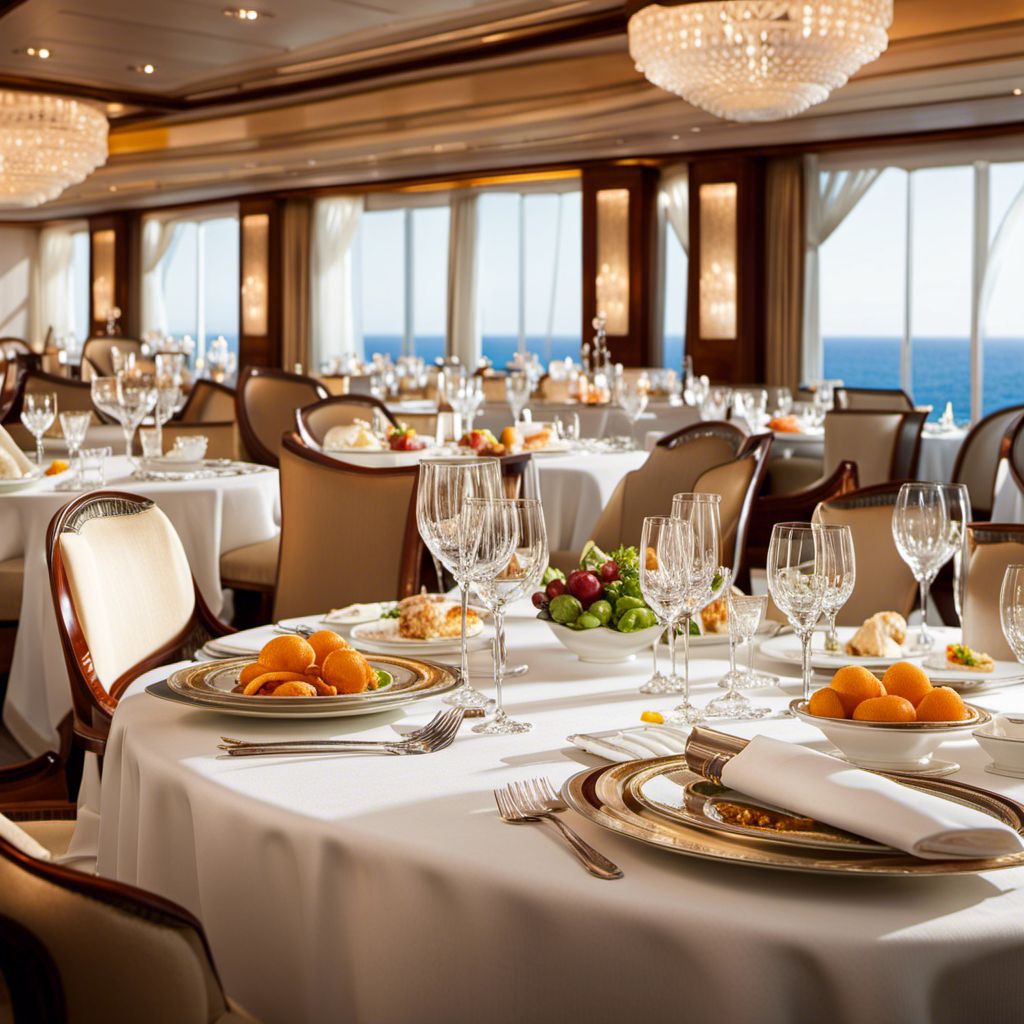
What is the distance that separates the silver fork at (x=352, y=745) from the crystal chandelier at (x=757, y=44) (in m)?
5.08

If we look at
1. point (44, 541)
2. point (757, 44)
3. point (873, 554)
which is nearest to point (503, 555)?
point (873, 554)

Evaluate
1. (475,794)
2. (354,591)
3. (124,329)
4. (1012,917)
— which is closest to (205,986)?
(475,794)

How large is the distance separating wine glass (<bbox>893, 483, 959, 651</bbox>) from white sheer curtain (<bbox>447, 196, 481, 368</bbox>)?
13.8 meters

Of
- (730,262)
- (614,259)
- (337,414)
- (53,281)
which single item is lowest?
(337,414)

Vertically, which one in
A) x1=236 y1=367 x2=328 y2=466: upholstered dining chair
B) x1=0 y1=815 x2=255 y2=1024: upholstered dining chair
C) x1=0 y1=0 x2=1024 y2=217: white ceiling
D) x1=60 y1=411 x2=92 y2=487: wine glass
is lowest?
x1=0 y1=815 x2=255 y2=1024: upholstered dining chair

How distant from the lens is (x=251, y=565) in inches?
175

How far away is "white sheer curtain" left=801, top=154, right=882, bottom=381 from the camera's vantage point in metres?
12.5

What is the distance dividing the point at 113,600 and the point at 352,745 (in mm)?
962

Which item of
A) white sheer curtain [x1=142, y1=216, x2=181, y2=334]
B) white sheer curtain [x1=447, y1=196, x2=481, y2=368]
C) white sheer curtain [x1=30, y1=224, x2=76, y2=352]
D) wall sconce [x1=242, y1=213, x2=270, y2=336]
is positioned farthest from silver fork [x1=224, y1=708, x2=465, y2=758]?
white sheer curtain [x1=30, y1=224, x2=76, y2=352]

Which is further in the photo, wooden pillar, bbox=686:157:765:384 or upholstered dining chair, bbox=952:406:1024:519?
wooden pillar, bbox=686:157:765:384

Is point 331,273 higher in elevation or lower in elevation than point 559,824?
Result: higher

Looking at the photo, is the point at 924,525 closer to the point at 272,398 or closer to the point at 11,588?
the point at 11,588

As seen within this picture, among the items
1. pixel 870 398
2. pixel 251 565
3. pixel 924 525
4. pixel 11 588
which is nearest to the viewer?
pixel 924 525

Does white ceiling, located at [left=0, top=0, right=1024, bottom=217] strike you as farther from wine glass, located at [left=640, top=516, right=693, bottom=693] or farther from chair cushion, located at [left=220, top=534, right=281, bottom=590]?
wine glass, located at [left=640, top=516, right=693, bottom=693]
